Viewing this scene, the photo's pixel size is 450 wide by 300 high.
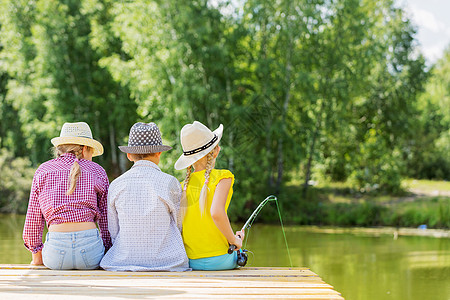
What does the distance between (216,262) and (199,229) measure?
0.21 meters

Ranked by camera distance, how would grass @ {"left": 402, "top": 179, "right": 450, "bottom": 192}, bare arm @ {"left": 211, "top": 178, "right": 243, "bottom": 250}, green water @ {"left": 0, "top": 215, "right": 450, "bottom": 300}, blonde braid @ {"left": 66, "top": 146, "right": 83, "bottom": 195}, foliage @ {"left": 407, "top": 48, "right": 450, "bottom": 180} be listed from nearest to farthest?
bare arm @ {"left": 211, "top": 178, "right": 243, "bottom": 250}
blonde braid @ {"left": 66, "top": 146, "right": 83, "bottom": 195}
green water @ {"left": 0, "top": 215, "right": 450, "bottom": 300}
grass @ {"left": 402, "top": 179, "right": 450, "bottom": 192}
foliage @ {"left": 407, "top": 48, "right": 450, "bottom": 180}

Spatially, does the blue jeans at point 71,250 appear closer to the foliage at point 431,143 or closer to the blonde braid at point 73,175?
the blonde braid at point 73,175

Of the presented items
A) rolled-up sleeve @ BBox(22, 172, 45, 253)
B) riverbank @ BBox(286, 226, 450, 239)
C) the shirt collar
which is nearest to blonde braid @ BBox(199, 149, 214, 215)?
the shirt collar

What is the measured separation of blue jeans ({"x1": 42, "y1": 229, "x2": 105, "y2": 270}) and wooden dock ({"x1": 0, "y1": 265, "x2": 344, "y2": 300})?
0.50ft

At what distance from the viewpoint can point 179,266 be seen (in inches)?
142

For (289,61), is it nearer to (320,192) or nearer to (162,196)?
(320,192)

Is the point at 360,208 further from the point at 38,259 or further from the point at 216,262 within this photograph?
the point at 38,259

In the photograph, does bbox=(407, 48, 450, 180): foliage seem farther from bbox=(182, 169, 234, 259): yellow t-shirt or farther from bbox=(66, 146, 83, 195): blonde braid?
bbox=(66, 146, 83, 195): blonde braid

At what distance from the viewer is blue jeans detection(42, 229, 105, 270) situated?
363 centimetres

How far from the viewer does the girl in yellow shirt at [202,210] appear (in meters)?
3.62

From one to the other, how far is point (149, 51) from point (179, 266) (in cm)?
1178

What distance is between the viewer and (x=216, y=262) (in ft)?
12.1

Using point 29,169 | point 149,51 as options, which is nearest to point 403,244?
point 149,51

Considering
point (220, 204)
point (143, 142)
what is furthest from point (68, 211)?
point (220, 204)
